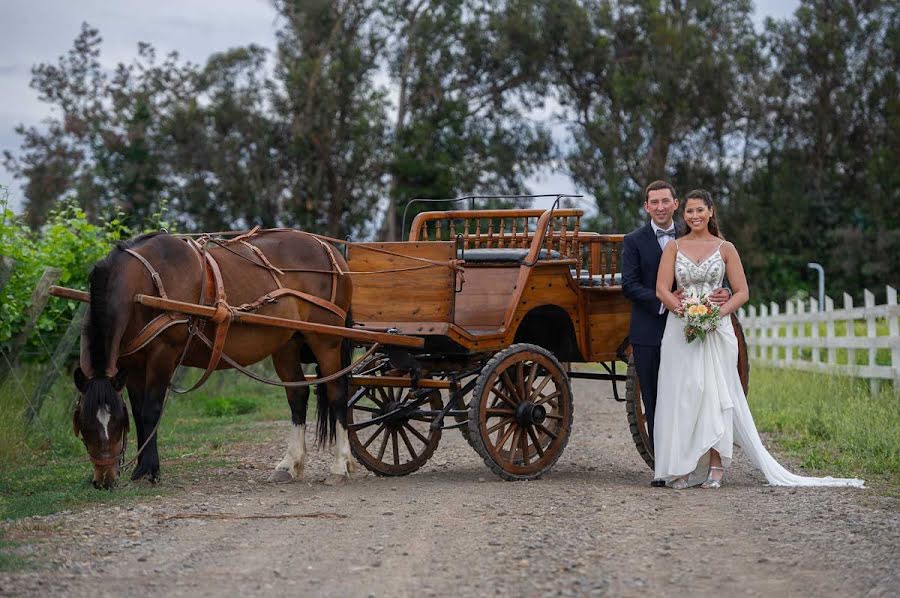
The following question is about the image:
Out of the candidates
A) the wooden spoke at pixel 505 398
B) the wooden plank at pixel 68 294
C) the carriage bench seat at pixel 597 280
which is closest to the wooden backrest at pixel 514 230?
the carriage bench seat at pixel 597 280

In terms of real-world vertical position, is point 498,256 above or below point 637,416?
above

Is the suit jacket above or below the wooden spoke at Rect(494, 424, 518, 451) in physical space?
above

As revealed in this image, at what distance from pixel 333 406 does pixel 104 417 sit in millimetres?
1939

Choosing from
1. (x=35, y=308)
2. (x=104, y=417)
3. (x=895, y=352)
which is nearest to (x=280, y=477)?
(x=104, y=417)

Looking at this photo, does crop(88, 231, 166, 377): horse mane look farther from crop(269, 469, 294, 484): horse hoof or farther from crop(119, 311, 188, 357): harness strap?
crop(269, 469, 294, 484): horse hoof

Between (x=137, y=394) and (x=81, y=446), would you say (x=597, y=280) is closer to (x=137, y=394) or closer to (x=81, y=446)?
(x=137, y=394)

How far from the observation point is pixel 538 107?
38750mm

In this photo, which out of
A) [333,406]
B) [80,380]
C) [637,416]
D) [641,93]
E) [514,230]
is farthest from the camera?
[641,93]

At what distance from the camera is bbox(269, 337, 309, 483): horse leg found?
893 cm

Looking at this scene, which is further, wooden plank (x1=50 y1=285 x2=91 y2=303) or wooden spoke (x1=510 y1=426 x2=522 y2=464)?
wooden spoke (x1=510 y1=426 x2=522 y2=464)

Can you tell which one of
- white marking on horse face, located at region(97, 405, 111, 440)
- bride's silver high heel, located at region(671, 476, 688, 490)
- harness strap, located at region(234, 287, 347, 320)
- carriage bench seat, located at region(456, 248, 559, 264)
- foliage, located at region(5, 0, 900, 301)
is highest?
foliage, located at region(5, 0, 900, 301)

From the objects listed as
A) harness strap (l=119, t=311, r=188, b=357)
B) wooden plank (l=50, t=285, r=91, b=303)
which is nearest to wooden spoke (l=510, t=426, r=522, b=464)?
harness strap (l=119, t=311, r=188, b=357)

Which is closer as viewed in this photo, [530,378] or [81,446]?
[530,378]

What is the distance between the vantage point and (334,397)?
911cm
